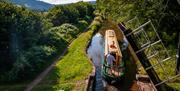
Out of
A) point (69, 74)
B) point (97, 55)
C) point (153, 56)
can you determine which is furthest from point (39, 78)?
point (153, 56)

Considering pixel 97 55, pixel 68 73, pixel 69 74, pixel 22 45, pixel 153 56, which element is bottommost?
pixel 153 56

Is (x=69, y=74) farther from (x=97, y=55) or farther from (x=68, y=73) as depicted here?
(x=97, y=55)

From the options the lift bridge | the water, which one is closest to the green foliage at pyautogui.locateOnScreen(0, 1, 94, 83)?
the water

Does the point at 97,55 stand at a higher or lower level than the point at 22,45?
lower

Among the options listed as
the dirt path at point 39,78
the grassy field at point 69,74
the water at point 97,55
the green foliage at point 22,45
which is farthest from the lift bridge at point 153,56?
the green foliage at point 22,45

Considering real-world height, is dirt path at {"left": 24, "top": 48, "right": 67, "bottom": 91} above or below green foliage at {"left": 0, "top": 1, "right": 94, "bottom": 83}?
below

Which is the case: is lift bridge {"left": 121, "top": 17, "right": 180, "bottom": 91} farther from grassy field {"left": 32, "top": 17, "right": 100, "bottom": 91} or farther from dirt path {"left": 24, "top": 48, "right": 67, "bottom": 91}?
dirt path {"left": 24, "top": 48, "right": 67, "bottom": 91}

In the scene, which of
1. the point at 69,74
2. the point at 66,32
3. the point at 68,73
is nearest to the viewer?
the point at 69,74

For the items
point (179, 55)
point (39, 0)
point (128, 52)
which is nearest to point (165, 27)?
point (179, 55)
